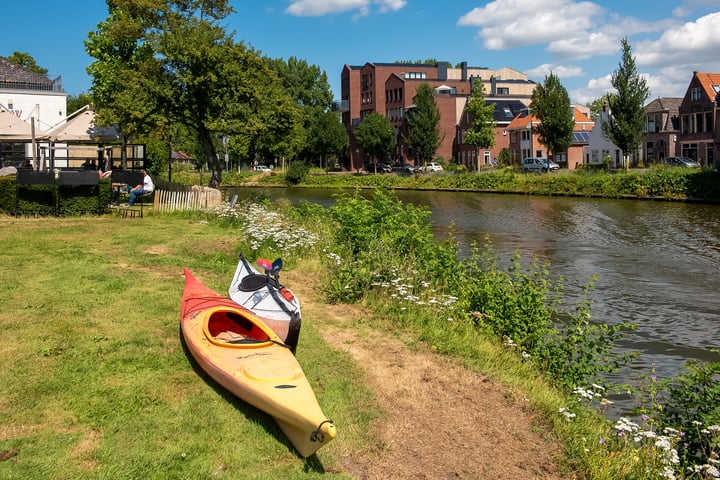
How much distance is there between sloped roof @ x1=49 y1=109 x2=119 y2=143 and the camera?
80.7ft

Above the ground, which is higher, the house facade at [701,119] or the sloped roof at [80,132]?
the house facade at [701,119]

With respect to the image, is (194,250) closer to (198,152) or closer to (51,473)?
(51,473)

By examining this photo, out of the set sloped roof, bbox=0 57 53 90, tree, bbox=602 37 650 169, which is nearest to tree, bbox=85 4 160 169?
sloped roof, bbox=0 57 53 90

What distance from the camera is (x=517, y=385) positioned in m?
7.76

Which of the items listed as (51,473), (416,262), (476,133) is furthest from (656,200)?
(51,473)

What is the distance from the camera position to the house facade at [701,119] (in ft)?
189

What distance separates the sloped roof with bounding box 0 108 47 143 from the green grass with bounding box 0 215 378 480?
14.6 metres

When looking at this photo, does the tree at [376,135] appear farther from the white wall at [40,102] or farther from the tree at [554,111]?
the white wall at [40,102]

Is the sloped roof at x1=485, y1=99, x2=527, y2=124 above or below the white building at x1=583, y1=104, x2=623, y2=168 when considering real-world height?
above

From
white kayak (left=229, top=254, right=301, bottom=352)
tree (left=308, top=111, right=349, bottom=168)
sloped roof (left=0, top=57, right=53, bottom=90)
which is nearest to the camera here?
white kayak (left=229, top=254, right=301, bottom=352)

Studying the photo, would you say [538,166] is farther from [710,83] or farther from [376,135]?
[376,135]

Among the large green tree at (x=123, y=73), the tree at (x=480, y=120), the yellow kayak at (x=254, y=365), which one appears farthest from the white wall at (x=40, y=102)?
the yellow kayak at (x=254, y=365)

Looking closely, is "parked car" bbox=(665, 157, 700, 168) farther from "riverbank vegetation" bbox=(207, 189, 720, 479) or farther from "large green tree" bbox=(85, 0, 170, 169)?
"riverbank vegetation" bbox=(207, 189, 720, 479)

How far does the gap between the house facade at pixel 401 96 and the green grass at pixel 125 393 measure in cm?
7235
